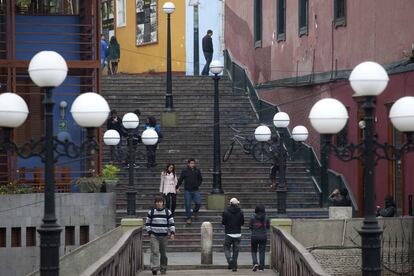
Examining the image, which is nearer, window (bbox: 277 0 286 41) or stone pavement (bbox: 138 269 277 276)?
stone pavement (bbox: 138 269 277 276)

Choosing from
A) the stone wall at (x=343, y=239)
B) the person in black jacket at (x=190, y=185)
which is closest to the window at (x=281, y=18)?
the person in black jacket at (x=190, y=185)

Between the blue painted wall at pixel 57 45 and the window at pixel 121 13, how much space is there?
2067 cm

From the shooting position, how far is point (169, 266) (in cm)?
2781

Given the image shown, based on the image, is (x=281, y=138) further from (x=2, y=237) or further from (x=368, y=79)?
(x=368, y=79)

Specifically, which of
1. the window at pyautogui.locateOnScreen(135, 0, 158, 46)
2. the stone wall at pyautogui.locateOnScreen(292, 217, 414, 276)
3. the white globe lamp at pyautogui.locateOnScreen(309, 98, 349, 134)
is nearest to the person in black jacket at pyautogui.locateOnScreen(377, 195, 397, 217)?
the stone wall at pyautogui.locateOnScreen(292, 217, 414, 276)

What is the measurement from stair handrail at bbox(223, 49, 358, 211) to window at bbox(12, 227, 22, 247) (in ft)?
29.9

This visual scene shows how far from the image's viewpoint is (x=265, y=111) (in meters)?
41.8

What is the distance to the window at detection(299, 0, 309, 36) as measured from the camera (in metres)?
39.9

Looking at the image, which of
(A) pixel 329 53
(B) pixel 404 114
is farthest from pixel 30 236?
(B) pixel 404 114

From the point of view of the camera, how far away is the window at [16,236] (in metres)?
30.2

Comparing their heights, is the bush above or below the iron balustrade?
above

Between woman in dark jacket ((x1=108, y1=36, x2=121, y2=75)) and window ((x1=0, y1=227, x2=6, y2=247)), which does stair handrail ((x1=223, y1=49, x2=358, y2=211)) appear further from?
window ((x1=0, y1=227, x2=6, y2=247))

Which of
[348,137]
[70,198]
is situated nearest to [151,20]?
[348,137]

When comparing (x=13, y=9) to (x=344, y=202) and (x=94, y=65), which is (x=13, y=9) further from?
(x=344, y=202)
